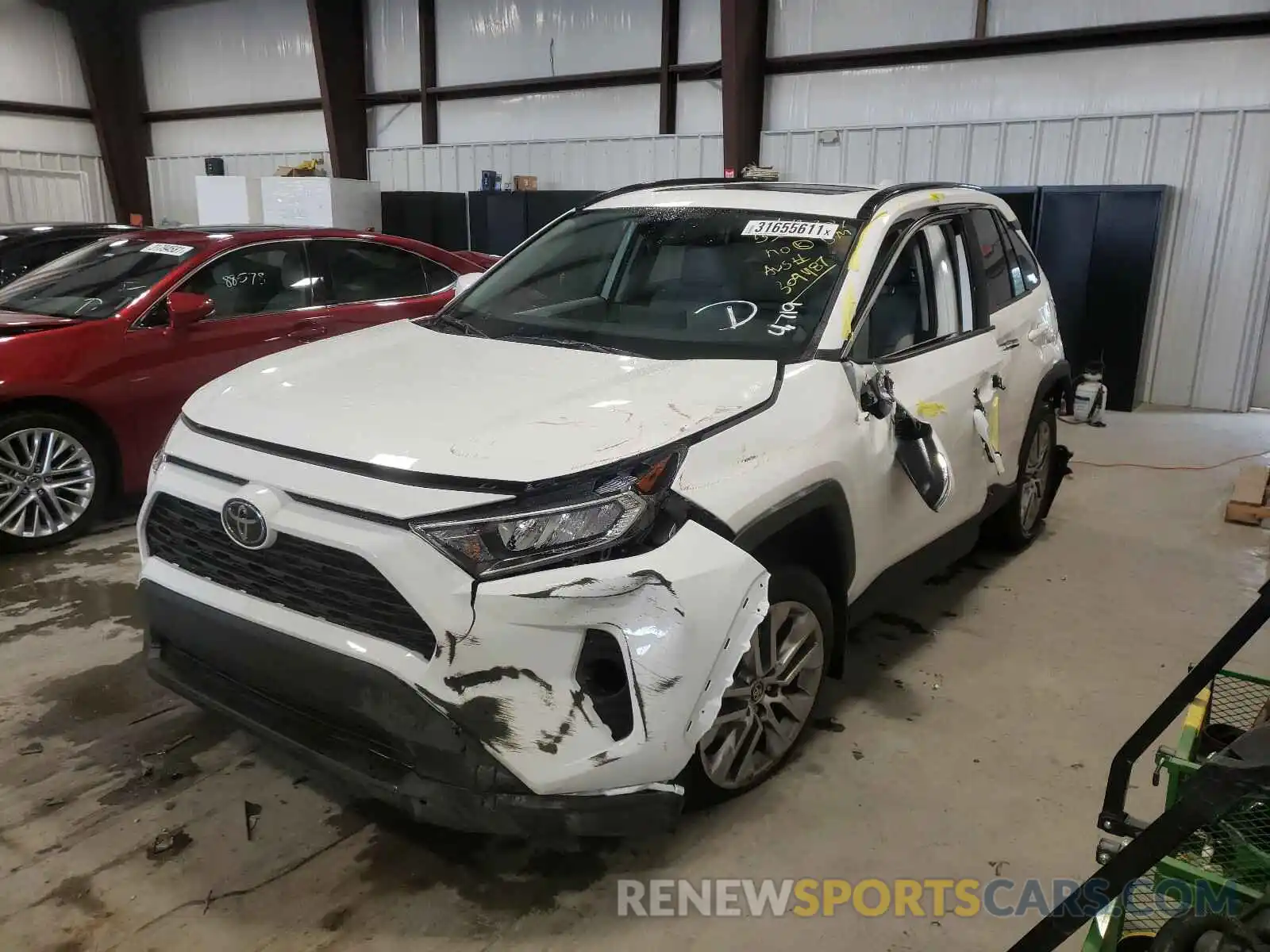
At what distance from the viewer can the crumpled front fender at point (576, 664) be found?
5.78 ft

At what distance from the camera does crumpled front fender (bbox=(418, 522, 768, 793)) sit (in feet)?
5.78

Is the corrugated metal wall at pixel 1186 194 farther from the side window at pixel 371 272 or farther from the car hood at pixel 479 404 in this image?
the car hood at pixel 479 404

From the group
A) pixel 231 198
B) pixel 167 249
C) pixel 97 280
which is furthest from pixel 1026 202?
pixel 231 198

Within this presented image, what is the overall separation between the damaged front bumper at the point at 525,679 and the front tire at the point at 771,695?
0.84 ft

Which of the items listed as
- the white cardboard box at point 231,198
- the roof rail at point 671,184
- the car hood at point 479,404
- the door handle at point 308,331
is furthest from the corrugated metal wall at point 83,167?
the car hood at point 479,404

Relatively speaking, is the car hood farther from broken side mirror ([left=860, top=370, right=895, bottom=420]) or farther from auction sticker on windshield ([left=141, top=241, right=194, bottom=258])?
auction sticker on windshield ([left=141, top=241, right=194, bottom=258])

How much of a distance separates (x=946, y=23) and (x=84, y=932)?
907cm

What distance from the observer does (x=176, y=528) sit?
7.24 feet

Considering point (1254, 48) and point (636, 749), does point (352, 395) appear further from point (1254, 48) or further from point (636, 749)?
point (1254, 48)

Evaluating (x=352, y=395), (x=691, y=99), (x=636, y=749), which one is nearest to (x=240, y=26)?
(x=691, y=99)

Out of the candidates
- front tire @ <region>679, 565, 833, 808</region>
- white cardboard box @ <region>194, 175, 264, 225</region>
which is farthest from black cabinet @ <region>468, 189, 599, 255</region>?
front tire @ <region>679, 565, 833, 808</region>

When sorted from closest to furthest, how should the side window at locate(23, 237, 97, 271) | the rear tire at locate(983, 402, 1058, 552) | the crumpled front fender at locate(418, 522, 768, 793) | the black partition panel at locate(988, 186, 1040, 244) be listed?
the crumpled front fender at locate(418, 522, 768, 793)
the rear tire at locate(983, 402, 1058, 552)
the side window at locate(23, 237, 97, 271)
the black partition panel at locate(988, 186, 1040, 244)

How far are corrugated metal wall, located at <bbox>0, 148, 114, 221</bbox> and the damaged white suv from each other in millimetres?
13700

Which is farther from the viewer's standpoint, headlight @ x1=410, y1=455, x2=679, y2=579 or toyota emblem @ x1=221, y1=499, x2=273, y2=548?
toyota emblem @ x1=221, y1=499, x2=273, y2=548
